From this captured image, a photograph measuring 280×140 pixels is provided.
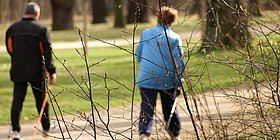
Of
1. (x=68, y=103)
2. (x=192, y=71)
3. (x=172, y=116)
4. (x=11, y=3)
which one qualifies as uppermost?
(x=192, y=71)

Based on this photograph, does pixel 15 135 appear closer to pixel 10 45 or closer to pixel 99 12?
pixel 10 45

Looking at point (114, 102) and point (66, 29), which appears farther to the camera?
point (66, 29)

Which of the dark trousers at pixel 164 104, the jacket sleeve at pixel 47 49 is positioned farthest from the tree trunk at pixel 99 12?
the dark trousers at pixel 164 104

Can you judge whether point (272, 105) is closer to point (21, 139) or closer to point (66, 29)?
point (21, 139)

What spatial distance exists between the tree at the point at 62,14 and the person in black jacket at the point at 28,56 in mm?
35704

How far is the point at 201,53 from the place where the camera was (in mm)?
7859

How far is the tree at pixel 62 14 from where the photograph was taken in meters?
46.9

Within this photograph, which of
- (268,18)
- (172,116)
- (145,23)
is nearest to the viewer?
(268,18)

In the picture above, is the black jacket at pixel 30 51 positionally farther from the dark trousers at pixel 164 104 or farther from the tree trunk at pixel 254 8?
the tree trunk at pixel 254 8

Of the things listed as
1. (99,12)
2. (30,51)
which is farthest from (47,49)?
(99,12)

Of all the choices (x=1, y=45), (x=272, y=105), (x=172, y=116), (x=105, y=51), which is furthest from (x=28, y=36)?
(x=1, y=45)

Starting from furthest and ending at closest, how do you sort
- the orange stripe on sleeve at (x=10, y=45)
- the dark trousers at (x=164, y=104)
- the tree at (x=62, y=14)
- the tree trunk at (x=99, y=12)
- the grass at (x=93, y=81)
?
the tree trunk at (x=99, y=12)
the tree at (x=62, y=14)
the orange stripe on sleeve at (x=10, y=45)
the dark trousers at (x=164, y=104)
the grass at (x=93, y=81)

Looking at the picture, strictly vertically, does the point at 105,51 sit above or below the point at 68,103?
below

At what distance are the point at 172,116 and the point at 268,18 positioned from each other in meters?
2.01
